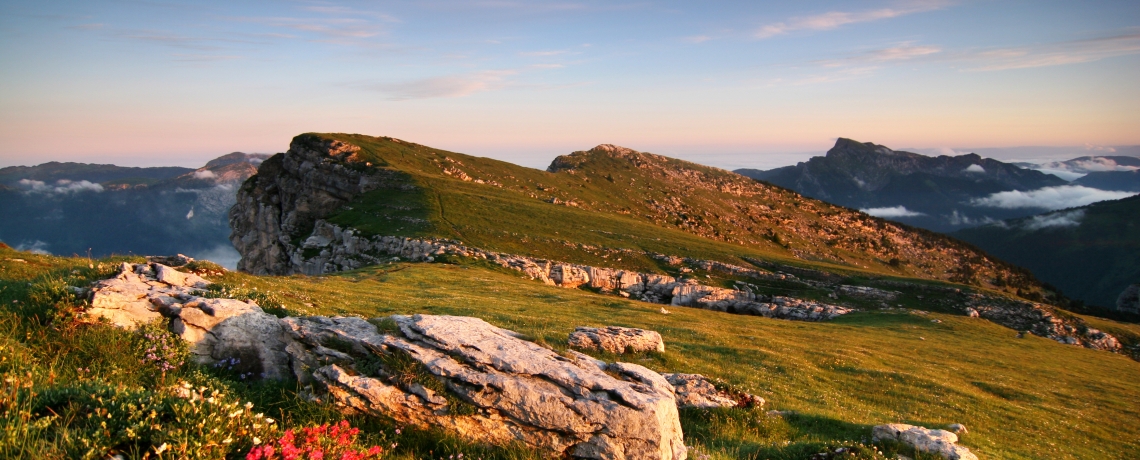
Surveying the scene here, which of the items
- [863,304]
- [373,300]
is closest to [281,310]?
[373,300]

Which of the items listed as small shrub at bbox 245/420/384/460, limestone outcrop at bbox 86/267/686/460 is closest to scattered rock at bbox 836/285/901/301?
limestone outcrop at bbox 86/267/686/460

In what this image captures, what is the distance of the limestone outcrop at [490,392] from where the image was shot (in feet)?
32.3

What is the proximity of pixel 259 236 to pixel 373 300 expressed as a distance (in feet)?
237

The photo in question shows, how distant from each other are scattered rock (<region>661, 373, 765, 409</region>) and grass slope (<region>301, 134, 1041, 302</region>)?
169 ft

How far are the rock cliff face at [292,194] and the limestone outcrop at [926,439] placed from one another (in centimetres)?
8090

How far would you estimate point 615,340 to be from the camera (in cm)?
2227

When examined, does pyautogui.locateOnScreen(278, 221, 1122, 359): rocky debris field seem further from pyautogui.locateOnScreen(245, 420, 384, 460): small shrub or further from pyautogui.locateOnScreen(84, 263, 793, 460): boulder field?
pyautogui.locateOnScreen(245, 420, 384, 460): small shrub

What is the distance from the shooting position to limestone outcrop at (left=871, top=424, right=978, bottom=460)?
12055mm

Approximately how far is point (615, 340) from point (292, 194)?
84754mm

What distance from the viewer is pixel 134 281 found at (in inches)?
544

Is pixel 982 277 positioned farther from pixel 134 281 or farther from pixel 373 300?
pixel 134 281

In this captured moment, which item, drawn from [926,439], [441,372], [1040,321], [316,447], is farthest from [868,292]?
[316,447]

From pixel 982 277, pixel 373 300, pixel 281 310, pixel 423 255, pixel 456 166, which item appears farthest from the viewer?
pixel 982 277

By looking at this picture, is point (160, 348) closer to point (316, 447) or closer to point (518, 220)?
point (316, 447)
